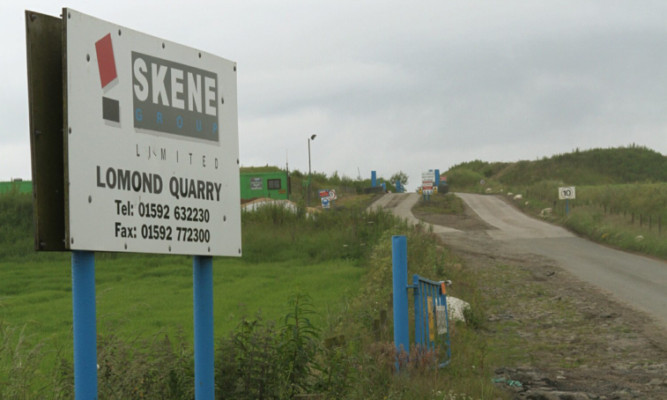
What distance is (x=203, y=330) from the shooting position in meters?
4.45

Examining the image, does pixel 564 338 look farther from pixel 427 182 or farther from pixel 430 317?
Answer: pixel 427 182

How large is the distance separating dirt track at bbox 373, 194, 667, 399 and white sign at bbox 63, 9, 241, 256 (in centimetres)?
546

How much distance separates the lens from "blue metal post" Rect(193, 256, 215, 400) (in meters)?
4.46

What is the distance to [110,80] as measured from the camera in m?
3.83

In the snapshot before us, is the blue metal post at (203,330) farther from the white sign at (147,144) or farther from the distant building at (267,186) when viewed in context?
the distant building at (267,186)

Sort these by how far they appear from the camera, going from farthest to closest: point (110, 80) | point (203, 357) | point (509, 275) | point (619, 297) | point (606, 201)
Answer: point (606, 201) → point (509, 275) → point (619, 297) → point (203, 357) → point (110, 80)

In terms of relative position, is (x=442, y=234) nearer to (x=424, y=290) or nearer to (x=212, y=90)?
(x=424, y=290)

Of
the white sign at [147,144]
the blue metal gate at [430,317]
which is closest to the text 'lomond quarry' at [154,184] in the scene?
the white sign at [147,144]

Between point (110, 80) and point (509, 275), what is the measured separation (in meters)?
19.1

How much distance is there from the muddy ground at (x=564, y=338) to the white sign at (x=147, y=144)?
547 cm

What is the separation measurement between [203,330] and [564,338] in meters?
10.2

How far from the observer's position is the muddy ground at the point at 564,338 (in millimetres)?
9391

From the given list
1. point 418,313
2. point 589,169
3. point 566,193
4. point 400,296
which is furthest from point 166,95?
point 589,169

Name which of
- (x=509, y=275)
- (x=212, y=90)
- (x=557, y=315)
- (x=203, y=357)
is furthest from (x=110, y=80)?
(x=509, y=275)
